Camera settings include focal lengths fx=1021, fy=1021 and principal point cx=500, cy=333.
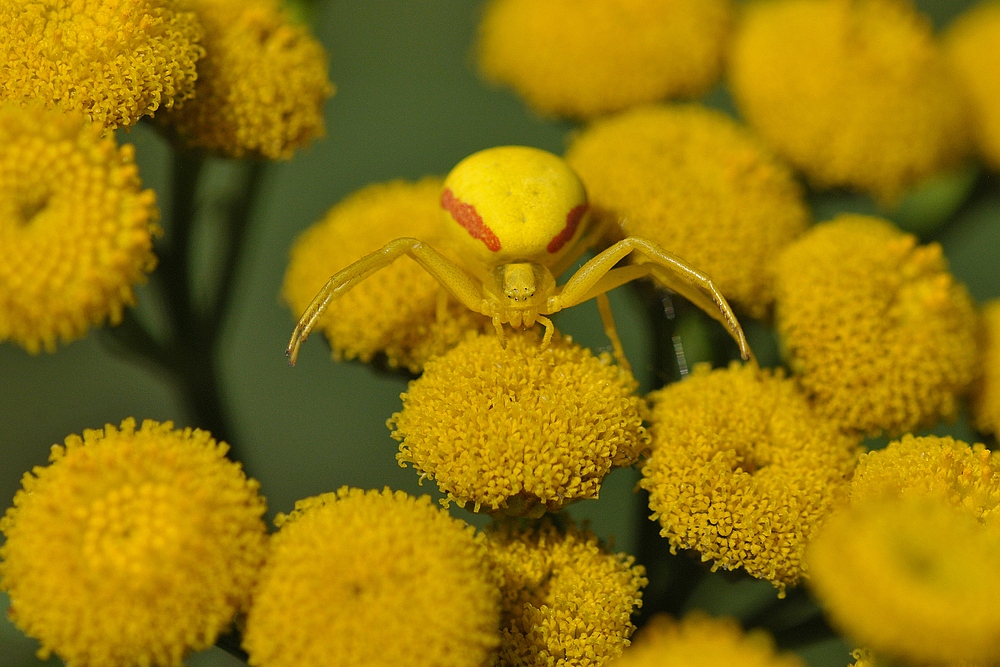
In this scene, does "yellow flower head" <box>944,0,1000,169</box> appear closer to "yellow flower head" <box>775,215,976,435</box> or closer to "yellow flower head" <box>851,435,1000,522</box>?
"yellow flower head" <box>775,215,976,435</box>

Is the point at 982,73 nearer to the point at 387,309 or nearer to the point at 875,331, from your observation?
the point at 875,331

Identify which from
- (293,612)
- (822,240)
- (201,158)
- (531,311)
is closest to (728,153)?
(822,240)

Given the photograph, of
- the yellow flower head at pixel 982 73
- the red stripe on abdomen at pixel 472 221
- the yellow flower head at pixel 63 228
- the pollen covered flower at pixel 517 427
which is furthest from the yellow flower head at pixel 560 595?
the yellow flower head at pixel 982 73

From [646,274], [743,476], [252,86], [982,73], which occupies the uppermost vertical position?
[982,73]

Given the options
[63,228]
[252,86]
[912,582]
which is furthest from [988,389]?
[63,228]

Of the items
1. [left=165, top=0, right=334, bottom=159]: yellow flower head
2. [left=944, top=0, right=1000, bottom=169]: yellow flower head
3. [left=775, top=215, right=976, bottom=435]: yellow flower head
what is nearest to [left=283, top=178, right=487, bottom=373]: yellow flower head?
[left=165, top=0, right=334, bottom=159]: yellow flower head

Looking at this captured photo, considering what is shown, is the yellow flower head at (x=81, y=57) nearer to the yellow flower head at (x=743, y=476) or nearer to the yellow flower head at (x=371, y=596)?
the yellow flower head at (x=371, y=596)
